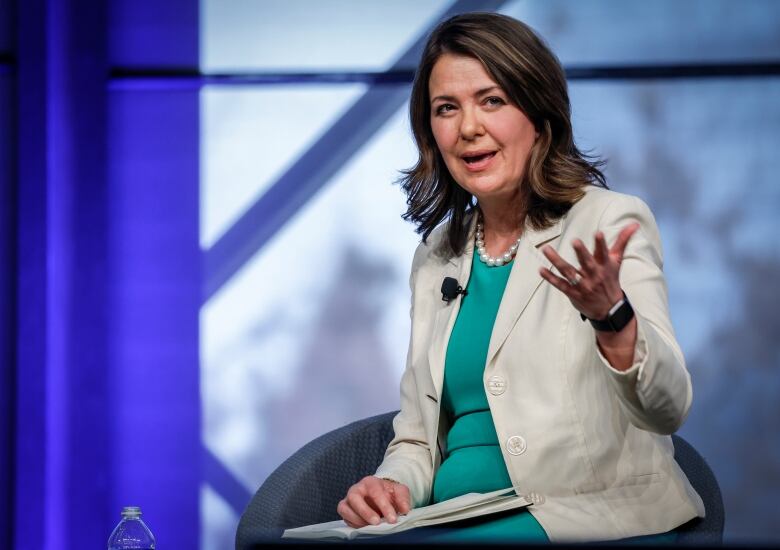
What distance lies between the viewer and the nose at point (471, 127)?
2.09 m

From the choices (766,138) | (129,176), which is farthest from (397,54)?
(766,138)

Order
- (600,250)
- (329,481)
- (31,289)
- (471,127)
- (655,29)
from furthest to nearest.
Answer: (655,29) → (31,289) → (329,481) → (471,127) → (600,250)

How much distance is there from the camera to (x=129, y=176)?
12.4 ft

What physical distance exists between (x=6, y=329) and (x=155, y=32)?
1157 millimetres

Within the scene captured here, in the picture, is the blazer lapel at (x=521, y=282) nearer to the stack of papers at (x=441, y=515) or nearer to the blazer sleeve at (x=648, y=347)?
the blazer sleeve at (x=648, y=347)

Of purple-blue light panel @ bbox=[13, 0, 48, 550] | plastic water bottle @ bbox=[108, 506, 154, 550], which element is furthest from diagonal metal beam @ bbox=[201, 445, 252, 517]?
purple-blue light panel @ bbox=[13, 0, 48, 550]

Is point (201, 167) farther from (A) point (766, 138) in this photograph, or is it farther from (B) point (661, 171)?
(A) point (766, 138)

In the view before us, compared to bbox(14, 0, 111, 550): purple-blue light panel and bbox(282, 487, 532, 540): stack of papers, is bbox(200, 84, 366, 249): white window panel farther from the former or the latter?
bbox(282, 487, 532, 540): stack of papers

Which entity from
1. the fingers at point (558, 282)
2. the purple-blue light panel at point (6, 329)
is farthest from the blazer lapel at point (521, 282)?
the purple-blue light panel at point (6, 329)

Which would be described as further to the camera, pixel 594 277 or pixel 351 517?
pixel 351 517

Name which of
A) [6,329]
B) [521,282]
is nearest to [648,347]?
[521,282]

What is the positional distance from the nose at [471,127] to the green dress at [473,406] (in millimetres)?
265

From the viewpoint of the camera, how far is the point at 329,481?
2273 mm

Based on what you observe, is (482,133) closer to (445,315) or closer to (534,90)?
(534,90)
